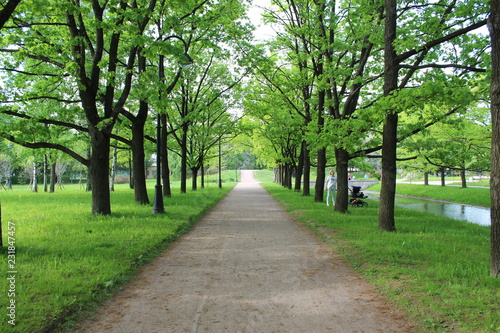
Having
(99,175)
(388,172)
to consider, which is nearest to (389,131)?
(388,172)

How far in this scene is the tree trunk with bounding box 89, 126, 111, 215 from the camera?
36.6 ft

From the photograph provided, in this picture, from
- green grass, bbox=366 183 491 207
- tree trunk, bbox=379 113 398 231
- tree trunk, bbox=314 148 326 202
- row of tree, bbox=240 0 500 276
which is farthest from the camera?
green grass, bbox=366 183 491 207

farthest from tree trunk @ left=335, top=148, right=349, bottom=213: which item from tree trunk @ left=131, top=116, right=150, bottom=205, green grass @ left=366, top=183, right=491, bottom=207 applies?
green grass @ left=366, top=183, right=491, bottom=207

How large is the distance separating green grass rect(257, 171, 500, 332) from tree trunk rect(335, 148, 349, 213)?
10.9 ft

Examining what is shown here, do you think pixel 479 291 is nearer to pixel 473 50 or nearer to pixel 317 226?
pixel 317 226

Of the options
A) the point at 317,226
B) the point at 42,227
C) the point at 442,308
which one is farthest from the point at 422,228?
the point at 42,227

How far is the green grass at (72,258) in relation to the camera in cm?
391

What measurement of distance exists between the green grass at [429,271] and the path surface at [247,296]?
0.91 ft

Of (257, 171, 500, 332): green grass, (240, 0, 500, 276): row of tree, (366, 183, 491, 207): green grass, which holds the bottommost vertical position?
(366, 183, 491, 207): green grass

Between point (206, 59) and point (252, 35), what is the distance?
662cm

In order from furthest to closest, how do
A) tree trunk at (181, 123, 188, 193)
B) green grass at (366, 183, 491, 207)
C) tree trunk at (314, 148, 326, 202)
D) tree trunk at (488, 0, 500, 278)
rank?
green grass at (366, 183, 491, 207)
tree trunk at (181, 123, 188, 193)
tree trunk at (314, 148, 326, 202)
tree trunk at (488, 0, 500, 278)

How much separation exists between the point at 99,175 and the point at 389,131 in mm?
8831

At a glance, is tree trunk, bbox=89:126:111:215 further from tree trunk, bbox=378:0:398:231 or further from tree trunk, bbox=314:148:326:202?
tree trunk, bbox=314:148:326:202

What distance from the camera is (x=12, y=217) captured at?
1096 cm
